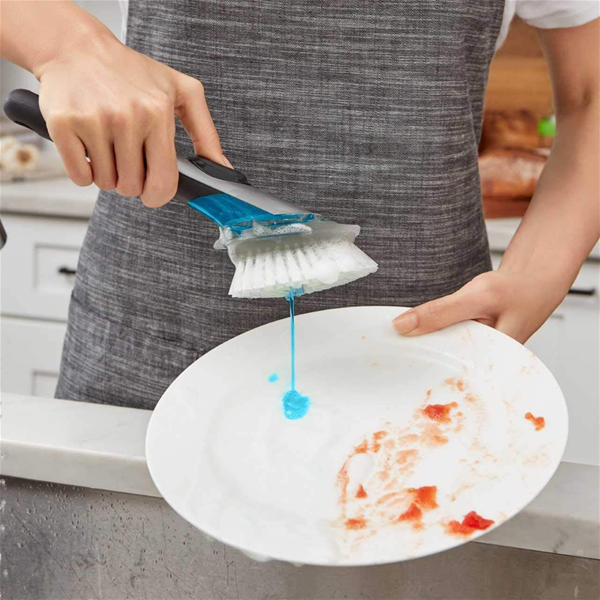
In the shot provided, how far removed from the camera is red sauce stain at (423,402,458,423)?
1.82 feet

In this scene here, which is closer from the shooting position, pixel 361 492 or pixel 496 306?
pixel 361 492

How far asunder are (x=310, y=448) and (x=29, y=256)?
4.08 ft

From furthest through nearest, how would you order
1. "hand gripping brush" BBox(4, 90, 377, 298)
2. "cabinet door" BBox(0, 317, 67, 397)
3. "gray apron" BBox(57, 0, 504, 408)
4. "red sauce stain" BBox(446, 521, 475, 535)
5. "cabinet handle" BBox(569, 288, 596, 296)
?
"cabinet door" BBox(0, 317, 67, 397), "cabinet handle" BBox(569, 288, 596, 296), "gray apron" BBox(57, 0, 504, 408), "hand gripping brush" BBox(4, 90, 377, 298), "red sauce stain" BBox(446, 521, 475, 535)

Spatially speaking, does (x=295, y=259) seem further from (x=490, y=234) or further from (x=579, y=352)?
(x=579, y=352)

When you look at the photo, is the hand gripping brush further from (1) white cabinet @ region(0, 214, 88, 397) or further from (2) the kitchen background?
(1) white cabinet @ region(0, 214, 88, 397)

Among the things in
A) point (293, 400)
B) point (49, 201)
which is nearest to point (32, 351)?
point (49, 201)

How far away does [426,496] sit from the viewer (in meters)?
0.48

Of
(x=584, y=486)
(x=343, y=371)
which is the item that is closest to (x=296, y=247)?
(x=343, y=371)

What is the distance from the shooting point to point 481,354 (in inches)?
23.4

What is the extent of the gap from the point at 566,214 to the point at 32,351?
4.24ft

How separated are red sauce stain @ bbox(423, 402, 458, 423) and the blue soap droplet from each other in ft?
0.30

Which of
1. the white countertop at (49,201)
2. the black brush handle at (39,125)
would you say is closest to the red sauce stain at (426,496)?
the black brush handle at (39,125)

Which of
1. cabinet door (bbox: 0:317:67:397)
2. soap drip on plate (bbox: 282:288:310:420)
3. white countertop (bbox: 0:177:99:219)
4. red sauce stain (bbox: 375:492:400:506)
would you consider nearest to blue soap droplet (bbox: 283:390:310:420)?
soap drip on plate (bbox: 282:288:310:420)

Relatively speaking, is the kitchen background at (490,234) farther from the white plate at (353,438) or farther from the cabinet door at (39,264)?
the white plate at (353,438)
